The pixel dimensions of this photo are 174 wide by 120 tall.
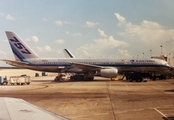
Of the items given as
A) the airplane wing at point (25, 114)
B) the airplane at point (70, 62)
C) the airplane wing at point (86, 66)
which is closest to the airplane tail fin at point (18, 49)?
the airplane at point (70, 62)

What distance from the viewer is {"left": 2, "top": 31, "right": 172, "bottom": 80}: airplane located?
46.2 metres

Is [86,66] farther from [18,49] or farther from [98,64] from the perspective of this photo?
[18,49]

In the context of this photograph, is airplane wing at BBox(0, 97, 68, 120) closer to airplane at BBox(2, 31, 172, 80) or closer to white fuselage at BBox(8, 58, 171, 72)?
airplane at BBox(2, 31, 172, 80)

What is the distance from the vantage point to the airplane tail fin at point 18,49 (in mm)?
46938

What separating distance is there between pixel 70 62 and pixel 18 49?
10.5 metres

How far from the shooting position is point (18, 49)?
1858 inches

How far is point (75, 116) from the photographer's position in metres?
13.1

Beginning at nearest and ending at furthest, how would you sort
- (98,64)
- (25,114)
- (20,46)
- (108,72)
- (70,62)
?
(25,114) < (108,72) < (70,62) < (98,64) < (20,46)

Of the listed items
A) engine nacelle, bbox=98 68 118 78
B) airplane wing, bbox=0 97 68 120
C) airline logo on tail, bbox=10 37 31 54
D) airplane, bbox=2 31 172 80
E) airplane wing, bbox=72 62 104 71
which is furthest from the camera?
airline logo on tail, bbox=10 37 31 54

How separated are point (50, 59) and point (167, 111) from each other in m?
34.6

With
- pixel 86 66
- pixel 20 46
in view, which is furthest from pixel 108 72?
pixel 20 46

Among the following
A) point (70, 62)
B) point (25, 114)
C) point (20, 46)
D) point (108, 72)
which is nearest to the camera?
point (25, 114)

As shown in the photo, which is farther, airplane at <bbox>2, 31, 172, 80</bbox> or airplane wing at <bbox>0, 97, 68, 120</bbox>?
airplane at <bbox>2, 31, 172, 80</bbox>

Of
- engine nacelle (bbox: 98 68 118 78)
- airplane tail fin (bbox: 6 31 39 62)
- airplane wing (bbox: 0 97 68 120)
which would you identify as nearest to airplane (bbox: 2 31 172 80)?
airplane tail fin (bbox: 6 31 39 62)
